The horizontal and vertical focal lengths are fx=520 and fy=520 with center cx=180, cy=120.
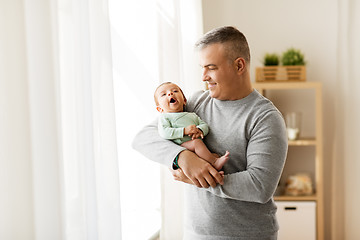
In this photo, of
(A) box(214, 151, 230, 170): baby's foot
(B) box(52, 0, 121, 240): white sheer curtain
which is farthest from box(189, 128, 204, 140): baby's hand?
(B) box(52, 0, 121, 240): white sheer curtain

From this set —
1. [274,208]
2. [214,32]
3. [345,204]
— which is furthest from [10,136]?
[345,204]

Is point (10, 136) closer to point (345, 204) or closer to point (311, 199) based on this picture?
point (311, 199)

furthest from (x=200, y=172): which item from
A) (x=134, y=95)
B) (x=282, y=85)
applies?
(x=282, y=85)

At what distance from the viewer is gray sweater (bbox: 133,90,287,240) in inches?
62.4

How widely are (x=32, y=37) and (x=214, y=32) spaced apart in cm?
57

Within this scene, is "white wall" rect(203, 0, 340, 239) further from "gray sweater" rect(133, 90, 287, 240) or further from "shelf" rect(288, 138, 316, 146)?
"gray sweater" rect(133, 90, 287, 240)

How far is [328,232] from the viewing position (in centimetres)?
414

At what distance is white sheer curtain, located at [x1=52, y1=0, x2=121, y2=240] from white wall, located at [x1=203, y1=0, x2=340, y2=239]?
7.81ft

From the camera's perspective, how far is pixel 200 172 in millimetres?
1603

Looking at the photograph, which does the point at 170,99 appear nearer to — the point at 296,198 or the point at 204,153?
the point at 204,153

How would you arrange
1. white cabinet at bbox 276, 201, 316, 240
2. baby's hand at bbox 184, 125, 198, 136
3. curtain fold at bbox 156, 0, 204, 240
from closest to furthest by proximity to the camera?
baby's hand at bbox 184, 125, 198, 136 < curtain fold at bbox 156, 0, 204, 240 < white cabinet at bbox 276, 201, 316, 240

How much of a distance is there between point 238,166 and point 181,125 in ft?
0.78

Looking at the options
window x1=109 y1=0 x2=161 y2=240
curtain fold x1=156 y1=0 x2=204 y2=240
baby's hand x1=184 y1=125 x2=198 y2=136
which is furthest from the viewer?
curtain fold x1=156 y1=0 x2=204 y2=240

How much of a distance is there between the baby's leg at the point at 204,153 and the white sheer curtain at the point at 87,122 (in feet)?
1.24
